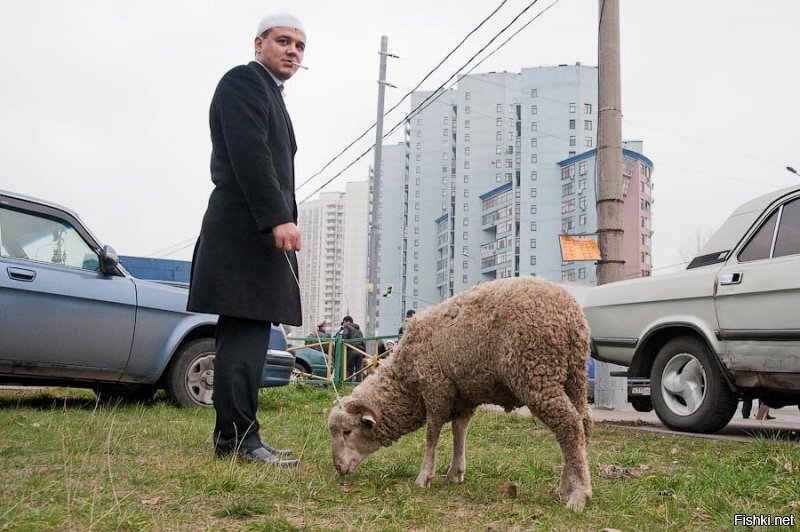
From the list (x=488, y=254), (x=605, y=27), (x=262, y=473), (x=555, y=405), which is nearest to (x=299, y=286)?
(x=262, y=473)

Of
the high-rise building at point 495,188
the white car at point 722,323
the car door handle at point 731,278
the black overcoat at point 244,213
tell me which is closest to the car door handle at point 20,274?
the black overcoat at point 244,213

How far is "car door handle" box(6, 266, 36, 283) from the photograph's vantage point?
5.99m

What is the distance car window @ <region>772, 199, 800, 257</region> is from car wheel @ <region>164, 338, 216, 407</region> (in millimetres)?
5366

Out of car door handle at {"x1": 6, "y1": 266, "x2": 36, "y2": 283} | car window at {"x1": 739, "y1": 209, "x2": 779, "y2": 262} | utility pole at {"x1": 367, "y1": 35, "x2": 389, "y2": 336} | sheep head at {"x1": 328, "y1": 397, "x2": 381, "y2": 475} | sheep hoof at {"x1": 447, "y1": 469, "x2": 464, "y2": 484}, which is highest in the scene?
utility pole at {"x1": 367, "y1": 35, "x2": 389, "y2": 336}

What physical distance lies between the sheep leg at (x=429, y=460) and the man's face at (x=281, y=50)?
7.19 feet

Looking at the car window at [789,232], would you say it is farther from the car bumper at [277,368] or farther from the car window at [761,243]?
the car bumper at [277,368]

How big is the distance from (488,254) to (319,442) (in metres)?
85.8

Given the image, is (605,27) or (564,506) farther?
(605,27)

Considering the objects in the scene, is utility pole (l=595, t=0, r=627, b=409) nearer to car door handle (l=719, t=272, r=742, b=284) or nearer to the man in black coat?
car door handle (l=719, t=272, r=742, b=284)

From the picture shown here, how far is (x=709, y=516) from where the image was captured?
2789 mm

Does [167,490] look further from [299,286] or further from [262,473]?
[299,286]

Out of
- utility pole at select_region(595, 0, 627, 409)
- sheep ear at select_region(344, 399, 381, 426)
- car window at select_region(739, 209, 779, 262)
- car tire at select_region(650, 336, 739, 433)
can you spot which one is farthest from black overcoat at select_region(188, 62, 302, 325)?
utility pole at select_region(595, 0, 627, 409)

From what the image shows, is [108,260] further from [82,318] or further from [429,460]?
[429,460]

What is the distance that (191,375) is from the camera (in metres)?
7.08
